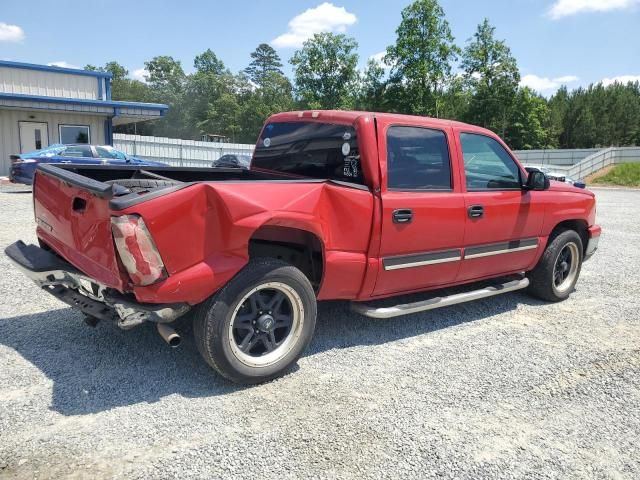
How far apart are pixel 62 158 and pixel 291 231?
13.5m

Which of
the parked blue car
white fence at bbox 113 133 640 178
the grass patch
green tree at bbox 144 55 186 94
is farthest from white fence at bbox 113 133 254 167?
green tree at bbox 144 55 186 94

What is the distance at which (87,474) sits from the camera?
7.98ft

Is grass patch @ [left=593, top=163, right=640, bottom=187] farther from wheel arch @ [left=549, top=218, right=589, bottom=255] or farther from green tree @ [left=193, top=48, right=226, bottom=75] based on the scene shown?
green tree @ [left=193, top=48, right=226, bottom=75]

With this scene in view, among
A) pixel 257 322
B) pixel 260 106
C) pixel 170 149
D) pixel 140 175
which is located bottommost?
pixel 257 322

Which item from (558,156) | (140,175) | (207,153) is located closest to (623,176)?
(558,156)

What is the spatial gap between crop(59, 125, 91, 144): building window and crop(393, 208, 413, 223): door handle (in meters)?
20.4

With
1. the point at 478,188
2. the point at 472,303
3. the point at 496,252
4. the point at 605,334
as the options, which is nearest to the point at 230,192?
the point at 478,188

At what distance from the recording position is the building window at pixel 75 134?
2061cm

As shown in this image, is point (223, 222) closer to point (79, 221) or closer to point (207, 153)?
point (79, 221)

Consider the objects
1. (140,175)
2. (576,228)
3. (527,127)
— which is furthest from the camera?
(527,127)

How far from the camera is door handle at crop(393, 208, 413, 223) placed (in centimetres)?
393

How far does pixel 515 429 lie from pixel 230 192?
7.47 feet

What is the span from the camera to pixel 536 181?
4.99 m

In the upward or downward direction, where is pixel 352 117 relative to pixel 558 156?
downward
